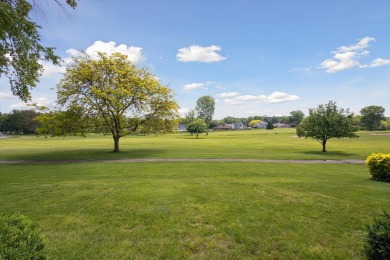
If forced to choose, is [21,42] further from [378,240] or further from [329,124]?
[329,124]

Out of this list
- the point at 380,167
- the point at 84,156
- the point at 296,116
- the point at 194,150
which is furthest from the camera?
the point at 296,116

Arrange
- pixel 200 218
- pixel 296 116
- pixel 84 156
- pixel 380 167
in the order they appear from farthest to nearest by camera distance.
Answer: pixel 296 116
pixel 84 156
pixel 380 167
pixel 200 218

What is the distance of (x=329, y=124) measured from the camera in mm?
34875

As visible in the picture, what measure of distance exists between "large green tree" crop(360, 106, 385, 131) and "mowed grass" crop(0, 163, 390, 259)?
12836 centimetres

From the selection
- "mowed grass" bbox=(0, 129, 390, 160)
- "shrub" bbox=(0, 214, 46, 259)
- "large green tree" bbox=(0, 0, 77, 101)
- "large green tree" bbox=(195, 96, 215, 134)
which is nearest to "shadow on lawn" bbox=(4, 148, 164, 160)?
"mowed grass" bbox=(0, 129, 390, 160)

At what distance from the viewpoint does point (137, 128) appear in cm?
3319

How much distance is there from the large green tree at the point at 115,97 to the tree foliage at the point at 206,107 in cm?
10561

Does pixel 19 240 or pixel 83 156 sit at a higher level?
pixel 19 240

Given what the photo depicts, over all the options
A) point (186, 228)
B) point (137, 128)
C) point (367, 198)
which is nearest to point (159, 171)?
point (186, 228)

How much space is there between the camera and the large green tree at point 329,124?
113ft

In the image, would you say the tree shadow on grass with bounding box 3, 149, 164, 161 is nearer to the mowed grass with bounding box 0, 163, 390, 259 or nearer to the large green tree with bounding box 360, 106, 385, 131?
the mowed grass with bounding box 0, 163, 390, 259

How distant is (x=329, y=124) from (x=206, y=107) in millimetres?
106231

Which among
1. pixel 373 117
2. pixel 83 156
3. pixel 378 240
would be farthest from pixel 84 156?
pixel 373 117

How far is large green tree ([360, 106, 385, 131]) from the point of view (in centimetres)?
11369
